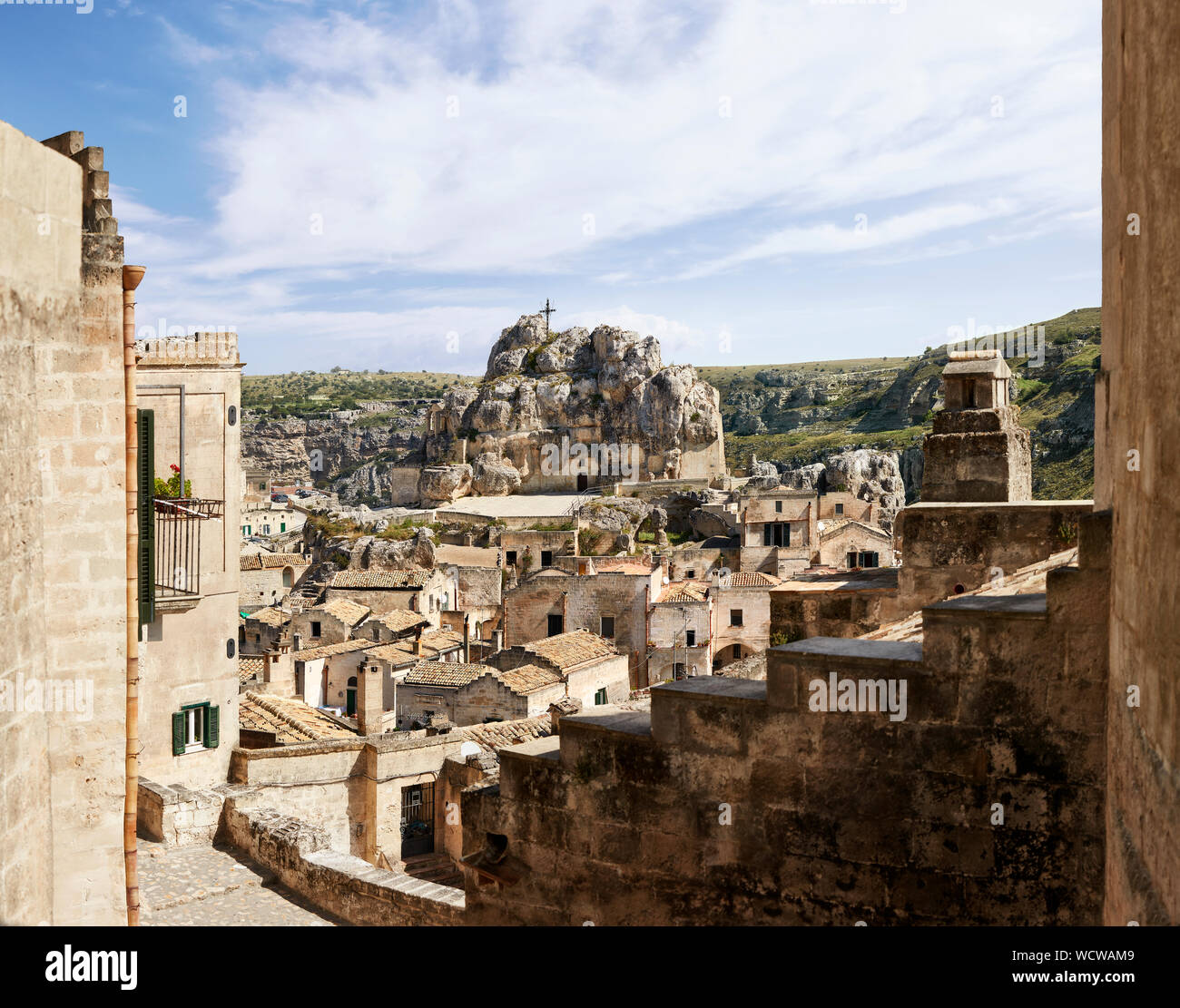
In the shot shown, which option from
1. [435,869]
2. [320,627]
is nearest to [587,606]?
[320,627]

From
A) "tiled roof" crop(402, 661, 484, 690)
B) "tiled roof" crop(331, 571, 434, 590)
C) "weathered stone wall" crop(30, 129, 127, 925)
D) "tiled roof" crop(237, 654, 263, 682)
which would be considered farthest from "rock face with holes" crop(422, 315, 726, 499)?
"weathered stone wall" crop(30, 129, 127, 925)

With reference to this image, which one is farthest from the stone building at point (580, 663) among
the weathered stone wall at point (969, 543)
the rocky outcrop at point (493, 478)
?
the rocky outcrop at point (493, 478)

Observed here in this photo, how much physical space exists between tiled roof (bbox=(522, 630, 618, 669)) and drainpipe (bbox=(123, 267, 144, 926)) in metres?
21.4

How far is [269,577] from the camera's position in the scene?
5325cm

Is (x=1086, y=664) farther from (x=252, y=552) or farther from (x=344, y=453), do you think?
(x=344, y=453)

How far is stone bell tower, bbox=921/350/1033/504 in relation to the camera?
7.52m

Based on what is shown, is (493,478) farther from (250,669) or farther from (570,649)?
(250,669)

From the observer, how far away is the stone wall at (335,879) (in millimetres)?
10914

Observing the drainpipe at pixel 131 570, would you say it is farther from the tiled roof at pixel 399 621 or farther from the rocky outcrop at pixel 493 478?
the rocky outcrop at pixel 493 478

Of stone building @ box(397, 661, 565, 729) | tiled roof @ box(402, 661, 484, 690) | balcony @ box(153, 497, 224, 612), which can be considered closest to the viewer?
balcony @ box(153, 497, 224, 612)

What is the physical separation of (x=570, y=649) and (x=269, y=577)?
28159 mm

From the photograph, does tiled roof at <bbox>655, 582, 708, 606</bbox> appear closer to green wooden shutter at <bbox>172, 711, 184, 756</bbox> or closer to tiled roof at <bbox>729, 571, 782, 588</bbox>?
tiled roof at <bbox>729, 571, 782, 588</bbox>

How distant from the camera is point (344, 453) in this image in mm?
123500
